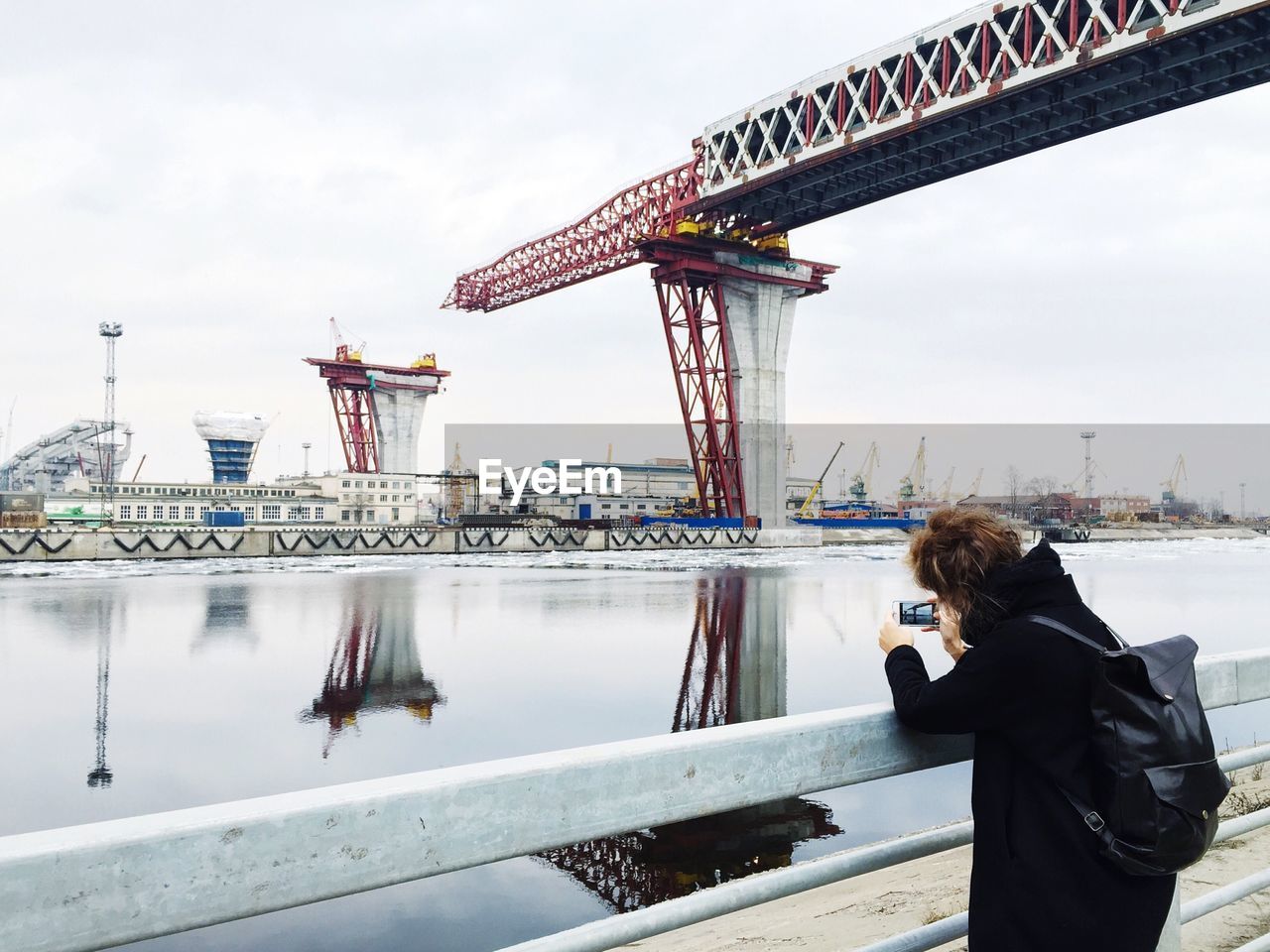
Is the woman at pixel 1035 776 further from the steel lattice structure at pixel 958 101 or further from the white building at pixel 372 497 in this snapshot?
the white building at pixel 372 497

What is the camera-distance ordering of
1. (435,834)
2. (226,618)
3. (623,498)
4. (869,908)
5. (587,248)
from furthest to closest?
1. (623,498)
2. (587,248)
3. (226,618)
4. (869,908)
5. (435,834)

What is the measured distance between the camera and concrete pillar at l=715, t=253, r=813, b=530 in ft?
193

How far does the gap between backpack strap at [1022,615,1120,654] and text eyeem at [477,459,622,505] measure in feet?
376

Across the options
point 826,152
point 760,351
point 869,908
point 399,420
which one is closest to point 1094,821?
point 869,908

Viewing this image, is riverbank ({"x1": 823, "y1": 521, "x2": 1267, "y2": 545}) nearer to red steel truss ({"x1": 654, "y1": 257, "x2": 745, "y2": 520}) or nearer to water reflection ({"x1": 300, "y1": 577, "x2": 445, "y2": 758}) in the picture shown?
red steel truss ({"x1": 654, "y1": 257, "x2": 745, "y2": 520})

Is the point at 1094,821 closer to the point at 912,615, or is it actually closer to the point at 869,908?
the point at 912,615

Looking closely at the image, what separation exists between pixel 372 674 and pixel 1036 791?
13781mm

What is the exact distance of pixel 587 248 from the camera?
6625 centimetres

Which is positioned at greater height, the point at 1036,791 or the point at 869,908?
the point at 1036,791

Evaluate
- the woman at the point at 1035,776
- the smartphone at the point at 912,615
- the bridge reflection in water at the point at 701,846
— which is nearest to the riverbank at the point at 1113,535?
the bridge reflection in water at the point at 701,846

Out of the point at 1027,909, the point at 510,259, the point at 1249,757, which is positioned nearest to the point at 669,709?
the point at 1249,757

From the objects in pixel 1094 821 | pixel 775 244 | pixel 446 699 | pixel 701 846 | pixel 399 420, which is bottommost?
pixel 446 699

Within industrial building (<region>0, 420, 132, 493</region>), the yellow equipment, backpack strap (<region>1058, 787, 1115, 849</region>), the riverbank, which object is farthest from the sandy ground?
industrial building (<region>0, 420, 132, 493</region>)

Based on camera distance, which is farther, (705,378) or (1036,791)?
(705,378)
